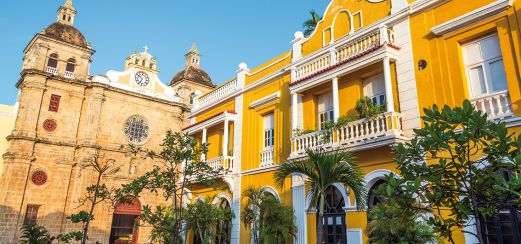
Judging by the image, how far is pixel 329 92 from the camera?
1308 cm

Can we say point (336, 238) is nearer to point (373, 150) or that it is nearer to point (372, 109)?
point (373, 150)

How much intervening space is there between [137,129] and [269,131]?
1886cm

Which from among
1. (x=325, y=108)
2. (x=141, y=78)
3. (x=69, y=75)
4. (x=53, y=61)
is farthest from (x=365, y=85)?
(x=53, y=61)

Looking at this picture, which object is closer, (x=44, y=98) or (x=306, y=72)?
(x=306, y=72)

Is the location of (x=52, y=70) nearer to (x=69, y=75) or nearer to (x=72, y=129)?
(x=69, y=75)

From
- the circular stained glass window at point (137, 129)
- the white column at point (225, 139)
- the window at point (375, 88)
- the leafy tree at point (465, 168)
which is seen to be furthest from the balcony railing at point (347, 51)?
the circular stained glass window at point (137, 129)

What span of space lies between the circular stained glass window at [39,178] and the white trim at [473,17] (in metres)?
25.6

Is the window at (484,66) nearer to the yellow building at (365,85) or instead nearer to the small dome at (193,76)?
the yellow building at (365,85)

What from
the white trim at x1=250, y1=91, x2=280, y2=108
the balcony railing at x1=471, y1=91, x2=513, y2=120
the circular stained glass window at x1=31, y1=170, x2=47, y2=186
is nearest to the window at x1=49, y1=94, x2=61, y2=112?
the circular stained glass window at x1=31, y1=170, x2=47, y2=186

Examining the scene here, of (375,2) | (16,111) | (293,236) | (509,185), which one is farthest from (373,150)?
(16,111)

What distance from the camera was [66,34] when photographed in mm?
29984

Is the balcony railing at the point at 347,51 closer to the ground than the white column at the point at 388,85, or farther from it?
farther from it

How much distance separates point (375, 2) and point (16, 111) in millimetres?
27332

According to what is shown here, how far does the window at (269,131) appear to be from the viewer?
49.5 feet
